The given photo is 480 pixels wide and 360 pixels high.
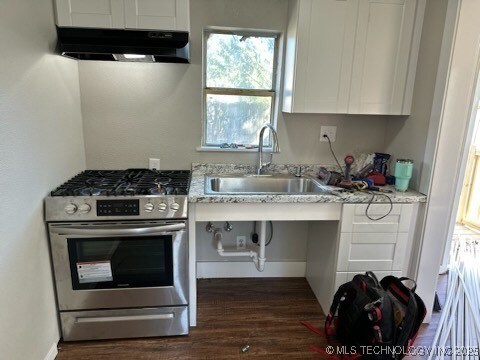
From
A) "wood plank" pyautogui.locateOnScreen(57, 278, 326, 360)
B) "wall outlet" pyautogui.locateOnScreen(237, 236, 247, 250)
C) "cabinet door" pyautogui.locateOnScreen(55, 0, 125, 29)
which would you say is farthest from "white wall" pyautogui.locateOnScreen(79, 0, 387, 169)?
"wood plank" pyautogui.locateOnScreen(57, 278, 326, 360)

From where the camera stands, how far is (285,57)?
92.7 inches

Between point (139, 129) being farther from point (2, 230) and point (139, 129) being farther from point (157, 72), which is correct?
point (2, 230)

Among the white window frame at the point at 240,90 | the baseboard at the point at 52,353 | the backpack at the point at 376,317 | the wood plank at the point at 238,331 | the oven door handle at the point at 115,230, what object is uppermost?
the white window frame at the point at 240,90

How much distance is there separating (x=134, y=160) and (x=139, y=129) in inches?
9.6

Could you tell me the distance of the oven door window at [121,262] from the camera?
73.7 inches

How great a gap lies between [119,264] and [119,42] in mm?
1293

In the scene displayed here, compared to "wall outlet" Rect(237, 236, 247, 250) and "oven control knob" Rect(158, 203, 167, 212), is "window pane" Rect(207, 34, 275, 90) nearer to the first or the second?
"oven control knob" Rect(158, 203, 167, 212)

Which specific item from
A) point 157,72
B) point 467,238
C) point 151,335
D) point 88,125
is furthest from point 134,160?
point 467,238

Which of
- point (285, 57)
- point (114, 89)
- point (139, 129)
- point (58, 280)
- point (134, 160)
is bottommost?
point (58, 280)

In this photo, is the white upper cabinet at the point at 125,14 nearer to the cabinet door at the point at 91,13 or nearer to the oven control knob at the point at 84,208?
the cabinet door at the point at 91,13

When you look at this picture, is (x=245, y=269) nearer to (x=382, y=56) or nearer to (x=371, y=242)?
(x=371, y=242)

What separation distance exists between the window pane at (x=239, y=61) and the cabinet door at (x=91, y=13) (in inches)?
29.9

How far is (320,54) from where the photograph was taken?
83.7 inches

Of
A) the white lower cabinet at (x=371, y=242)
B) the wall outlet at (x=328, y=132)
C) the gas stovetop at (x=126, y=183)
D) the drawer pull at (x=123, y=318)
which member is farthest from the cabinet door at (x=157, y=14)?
the drawer pull at (x=123, y=318)
